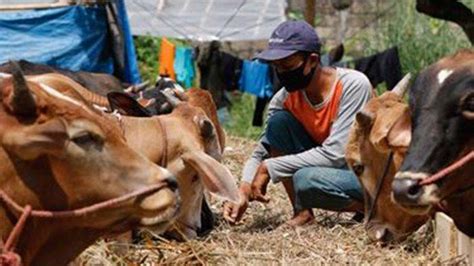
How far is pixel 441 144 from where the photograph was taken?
4.55 m

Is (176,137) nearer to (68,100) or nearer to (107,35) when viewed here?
(68,100)

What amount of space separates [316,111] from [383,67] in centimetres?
391

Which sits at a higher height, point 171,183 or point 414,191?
point 171,183

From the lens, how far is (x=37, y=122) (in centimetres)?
412

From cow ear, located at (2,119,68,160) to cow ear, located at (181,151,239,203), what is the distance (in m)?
1.40

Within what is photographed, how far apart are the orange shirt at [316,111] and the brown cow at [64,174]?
281 centimetres

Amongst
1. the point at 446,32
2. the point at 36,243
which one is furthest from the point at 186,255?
the point at 446,32

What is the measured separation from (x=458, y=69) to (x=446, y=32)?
863 cm

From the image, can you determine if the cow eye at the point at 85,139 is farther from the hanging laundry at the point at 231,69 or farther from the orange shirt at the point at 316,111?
the hanging laundry at the point at 231,69

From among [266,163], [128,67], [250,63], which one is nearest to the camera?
[266,163]

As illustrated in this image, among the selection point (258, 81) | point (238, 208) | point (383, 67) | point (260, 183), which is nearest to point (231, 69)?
point (258, 81)

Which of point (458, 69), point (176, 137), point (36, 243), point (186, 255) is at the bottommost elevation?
point (186, 255)

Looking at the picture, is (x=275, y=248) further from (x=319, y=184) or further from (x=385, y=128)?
(x=385, y=128)

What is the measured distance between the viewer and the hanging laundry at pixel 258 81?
1159cm
